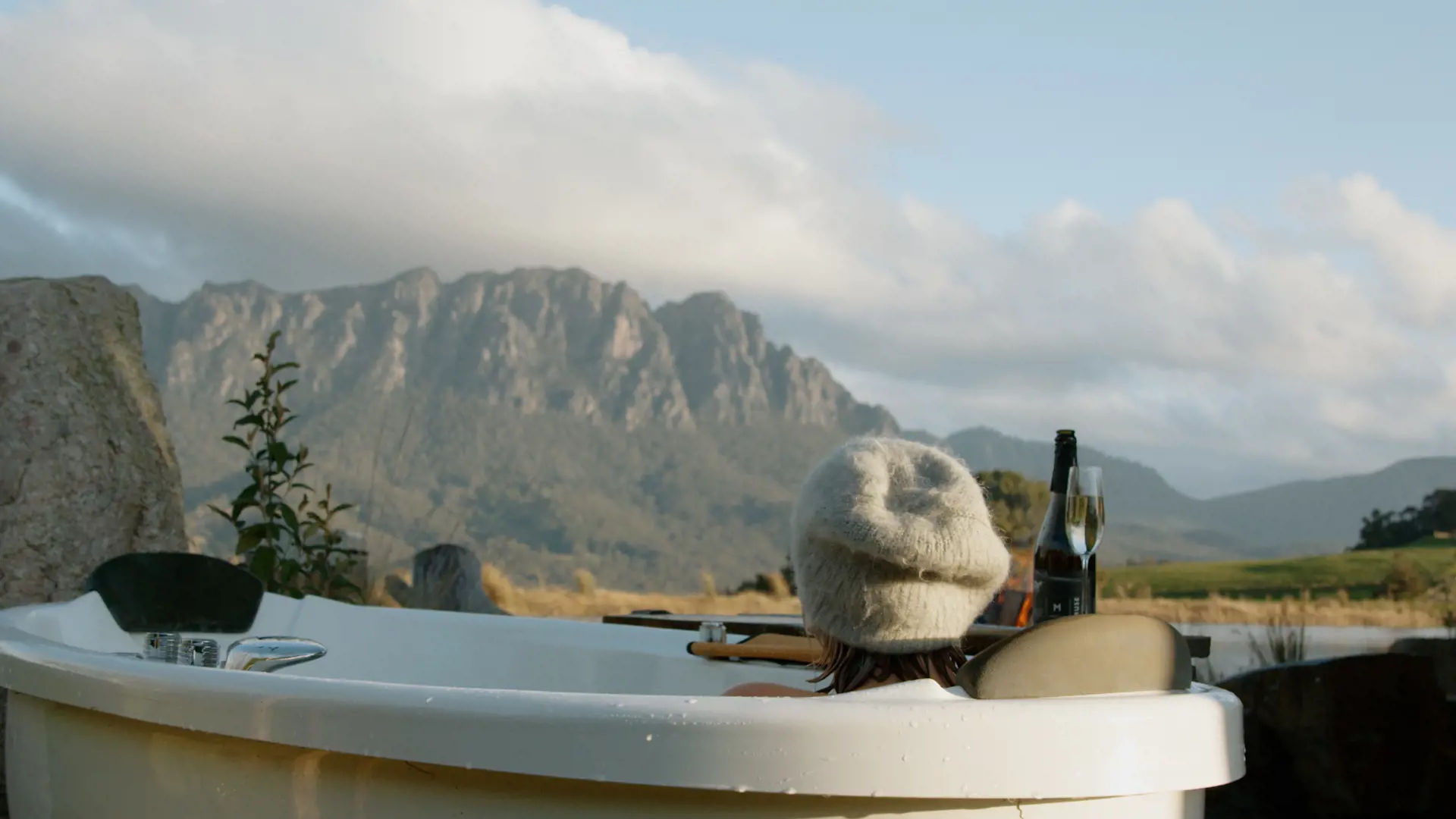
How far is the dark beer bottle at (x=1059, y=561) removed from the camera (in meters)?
1.70

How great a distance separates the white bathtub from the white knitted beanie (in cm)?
18

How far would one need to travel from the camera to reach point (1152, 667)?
3.86 feet

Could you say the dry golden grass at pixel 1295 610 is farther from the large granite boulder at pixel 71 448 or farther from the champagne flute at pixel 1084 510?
the large granite boulder at pixel 71 448

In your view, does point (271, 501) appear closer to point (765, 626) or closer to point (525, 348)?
point (765, 626)

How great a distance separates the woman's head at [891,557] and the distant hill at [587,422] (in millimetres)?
7442

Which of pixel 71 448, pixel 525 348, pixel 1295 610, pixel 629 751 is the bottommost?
pixel 1295 610

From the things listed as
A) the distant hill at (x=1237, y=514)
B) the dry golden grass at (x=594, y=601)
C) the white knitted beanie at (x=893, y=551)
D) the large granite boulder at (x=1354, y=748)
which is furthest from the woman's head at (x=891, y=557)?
the distant hill at (x=1237, y=514)

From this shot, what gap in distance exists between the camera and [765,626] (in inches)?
102

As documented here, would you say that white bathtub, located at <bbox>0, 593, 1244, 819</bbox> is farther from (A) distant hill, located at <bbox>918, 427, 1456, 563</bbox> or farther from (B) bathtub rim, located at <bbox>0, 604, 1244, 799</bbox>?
(A) distant hill, located at <bbox>918, 427, 1456, 563</bbox>

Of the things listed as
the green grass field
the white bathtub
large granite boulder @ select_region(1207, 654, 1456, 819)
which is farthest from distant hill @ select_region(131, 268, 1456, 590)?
the white bathtub

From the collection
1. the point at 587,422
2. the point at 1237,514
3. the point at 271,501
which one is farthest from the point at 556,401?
the point at 271,501

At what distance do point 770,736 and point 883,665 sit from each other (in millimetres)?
327

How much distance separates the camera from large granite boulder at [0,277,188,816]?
3.19m

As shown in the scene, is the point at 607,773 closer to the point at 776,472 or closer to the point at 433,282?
the point at 776,472
